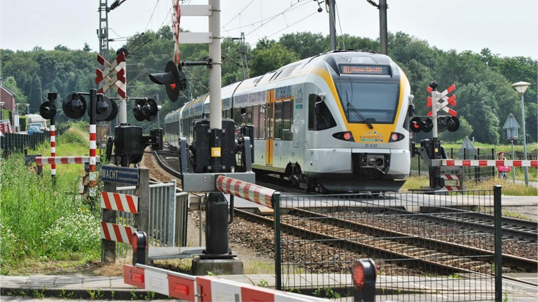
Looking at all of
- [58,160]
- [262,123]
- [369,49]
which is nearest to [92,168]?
[58,160]

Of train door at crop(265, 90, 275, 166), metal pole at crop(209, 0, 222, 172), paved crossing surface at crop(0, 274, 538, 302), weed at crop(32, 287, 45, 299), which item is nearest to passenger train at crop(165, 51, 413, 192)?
train door at crop(265, 90, 275, 166)

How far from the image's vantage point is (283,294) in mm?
4543

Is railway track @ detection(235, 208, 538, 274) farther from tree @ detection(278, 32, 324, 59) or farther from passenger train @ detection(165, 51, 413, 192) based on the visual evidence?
tree @ detection(278, 32, 324, 59)

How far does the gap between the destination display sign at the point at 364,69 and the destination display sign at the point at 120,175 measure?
439 inches

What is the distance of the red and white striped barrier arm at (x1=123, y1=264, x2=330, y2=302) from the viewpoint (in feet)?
15.3

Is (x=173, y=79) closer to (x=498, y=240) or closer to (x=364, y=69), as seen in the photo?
(x=498, y=240)

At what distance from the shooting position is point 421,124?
80.2 ft

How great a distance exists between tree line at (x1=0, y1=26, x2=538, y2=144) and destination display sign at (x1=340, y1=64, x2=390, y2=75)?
57655 mm

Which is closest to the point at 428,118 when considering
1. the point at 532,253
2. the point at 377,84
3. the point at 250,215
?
the point at 377,84

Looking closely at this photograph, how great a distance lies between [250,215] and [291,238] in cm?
917

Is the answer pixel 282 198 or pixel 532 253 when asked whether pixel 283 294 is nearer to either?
pixel 282 198

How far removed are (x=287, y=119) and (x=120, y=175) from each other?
44.1 ft

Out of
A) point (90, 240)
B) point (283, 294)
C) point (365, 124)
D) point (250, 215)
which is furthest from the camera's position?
point (365, 124)

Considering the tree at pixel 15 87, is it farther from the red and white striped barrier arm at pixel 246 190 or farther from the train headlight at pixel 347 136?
the red and white striped barrier arm at pixel 246 190
